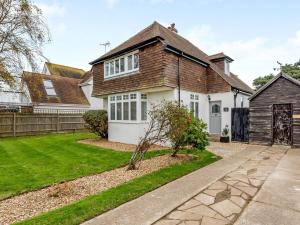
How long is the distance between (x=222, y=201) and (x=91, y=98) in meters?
24.7

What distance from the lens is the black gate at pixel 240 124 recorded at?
15.4 metres

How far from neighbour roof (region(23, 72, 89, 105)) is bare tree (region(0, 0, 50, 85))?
3150 mm

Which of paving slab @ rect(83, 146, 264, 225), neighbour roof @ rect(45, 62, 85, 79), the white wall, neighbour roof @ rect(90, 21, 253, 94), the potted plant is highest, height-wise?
neighbour roof @ rect(45, 62, 85, 79)

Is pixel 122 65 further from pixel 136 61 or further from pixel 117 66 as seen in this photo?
pixel 136 61

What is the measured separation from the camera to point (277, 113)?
14.0 m

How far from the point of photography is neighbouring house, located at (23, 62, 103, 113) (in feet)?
74.9

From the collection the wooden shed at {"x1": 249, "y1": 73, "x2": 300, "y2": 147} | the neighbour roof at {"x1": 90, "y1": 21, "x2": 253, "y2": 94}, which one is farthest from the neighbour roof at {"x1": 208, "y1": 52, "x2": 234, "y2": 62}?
the wooden shed at {"x1": 249, "y1": 73, "x2": 300, "y2": 147}

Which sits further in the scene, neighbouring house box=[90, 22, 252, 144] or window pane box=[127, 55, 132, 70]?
window pane box=[127, 55, 132, 70]

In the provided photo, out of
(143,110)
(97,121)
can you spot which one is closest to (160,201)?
(143,110)

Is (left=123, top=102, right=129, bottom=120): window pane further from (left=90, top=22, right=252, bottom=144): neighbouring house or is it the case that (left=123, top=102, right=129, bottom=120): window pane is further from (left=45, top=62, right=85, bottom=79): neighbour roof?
(left=45, top=62, right=85, bottom=79): neighbour roof

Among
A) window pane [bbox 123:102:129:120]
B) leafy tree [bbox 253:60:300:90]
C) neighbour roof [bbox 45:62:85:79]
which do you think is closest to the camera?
window pane [bbox 123:102:129:120]

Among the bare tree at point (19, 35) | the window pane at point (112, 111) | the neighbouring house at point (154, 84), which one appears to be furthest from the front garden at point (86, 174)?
the bare tree at point (19, 35)

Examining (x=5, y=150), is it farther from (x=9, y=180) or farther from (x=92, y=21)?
(x=92, y=21)

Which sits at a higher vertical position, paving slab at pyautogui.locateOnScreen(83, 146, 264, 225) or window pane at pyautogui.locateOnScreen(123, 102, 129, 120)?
window pane at pyautogui.locateOnScreen(123, 102, 129, 120)
